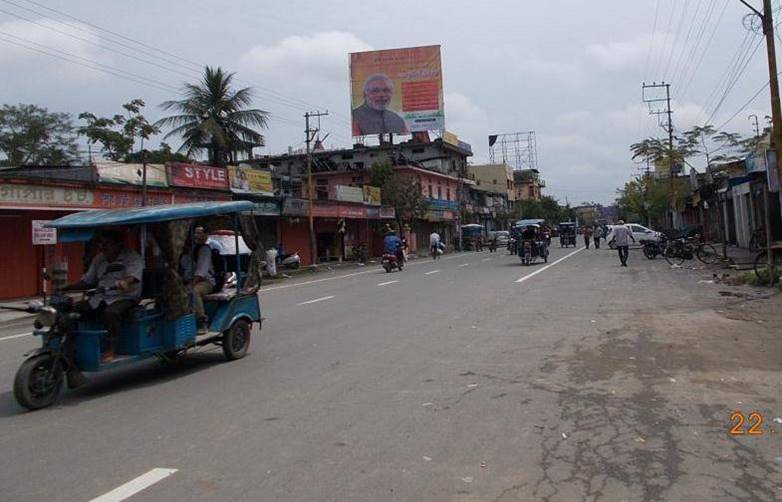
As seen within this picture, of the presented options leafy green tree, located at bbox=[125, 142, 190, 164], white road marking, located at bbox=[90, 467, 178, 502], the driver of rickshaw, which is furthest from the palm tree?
white road marking, located at bbox=[90, 467, 178, 502]

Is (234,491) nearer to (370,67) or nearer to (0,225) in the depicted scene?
(0,225)

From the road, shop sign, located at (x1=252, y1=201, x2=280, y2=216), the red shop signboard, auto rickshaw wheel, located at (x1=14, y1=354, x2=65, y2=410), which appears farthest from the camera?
shop sign, located at (x1=252, y1=201, x2=280, y2=216)

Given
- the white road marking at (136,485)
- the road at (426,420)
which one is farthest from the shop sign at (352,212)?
the white road marking at (136,485)

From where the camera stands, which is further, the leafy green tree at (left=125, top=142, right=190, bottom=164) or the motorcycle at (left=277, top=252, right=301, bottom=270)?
the leafy green tree at (left=125, top=142, right=190, bottom=164)

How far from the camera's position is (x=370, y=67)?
5944 cm

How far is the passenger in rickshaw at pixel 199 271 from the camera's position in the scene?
28.3 ft

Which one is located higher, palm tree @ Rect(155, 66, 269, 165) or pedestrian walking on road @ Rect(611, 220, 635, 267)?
palm tree @ Rect(155, 66, 269, 165)

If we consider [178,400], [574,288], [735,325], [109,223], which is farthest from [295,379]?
[574,288]

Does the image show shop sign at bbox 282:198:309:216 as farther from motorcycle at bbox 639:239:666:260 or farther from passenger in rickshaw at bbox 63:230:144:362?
passenger in rickshaw at bbox 63:230:144:362

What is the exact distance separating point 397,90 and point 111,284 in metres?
53.5

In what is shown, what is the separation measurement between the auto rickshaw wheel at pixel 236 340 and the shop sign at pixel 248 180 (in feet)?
74.1

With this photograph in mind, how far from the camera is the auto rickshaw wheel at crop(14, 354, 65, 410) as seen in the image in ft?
21.9

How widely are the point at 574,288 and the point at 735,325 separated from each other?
274 inches

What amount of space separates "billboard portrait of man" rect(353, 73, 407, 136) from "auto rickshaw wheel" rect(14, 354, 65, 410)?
177 feet
